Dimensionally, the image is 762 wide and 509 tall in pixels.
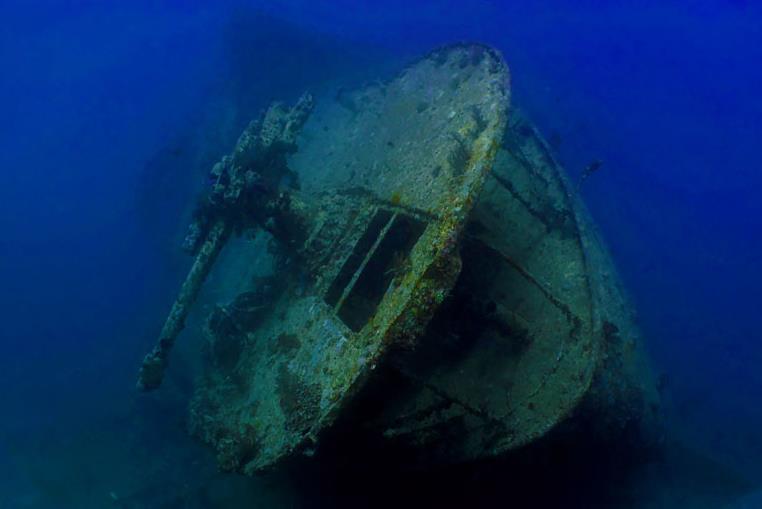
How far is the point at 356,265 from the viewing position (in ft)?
16.6

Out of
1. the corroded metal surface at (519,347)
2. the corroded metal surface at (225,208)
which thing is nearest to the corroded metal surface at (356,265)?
the corroded metal surface at (225,208)

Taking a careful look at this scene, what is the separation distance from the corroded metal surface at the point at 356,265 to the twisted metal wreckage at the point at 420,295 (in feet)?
0.07

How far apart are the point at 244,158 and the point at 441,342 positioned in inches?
139

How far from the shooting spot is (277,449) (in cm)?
400

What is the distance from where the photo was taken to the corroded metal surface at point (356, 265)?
3576mm

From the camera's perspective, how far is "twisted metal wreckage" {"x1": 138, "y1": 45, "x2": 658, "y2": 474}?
3.93m

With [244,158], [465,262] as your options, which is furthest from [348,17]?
[465,262]

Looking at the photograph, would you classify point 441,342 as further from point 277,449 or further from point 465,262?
point 277,449

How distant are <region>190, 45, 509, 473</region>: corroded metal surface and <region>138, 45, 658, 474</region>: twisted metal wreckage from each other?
0.02m

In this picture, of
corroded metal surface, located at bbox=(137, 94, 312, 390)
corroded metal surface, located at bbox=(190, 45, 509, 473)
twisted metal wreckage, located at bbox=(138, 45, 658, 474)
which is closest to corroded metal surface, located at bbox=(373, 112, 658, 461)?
twisted metal wreckage, located at bbox=(138, 45, 658, 474)

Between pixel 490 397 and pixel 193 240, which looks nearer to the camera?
pixel 490 397

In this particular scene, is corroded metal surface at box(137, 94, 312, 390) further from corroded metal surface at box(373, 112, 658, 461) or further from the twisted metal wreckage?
corroded metal surface at box(373, 112, 658, 461)

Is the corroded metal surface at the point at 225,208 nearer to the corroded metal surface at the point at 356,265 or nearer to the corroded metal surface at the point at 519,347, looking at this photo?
the corroded metal surface at the point at 356,265

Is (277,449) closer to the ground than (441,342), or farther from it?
closer to the ground
